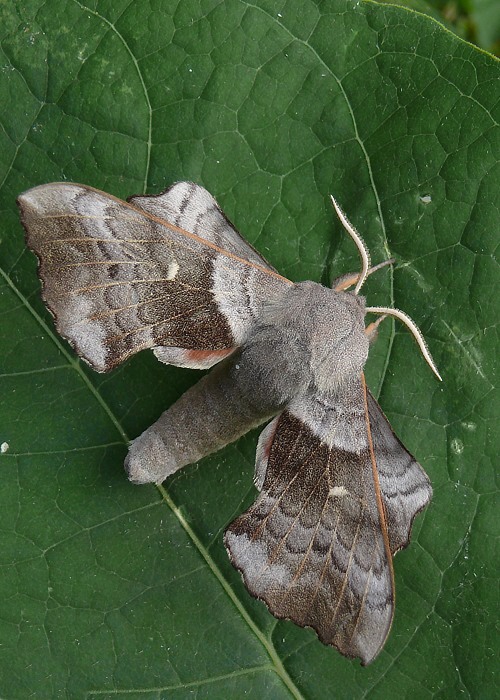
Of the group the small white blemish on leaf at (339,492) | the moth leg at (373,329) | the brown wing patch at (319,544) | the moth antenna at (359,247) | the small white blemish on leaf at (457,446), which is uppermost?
the moth antenna at (359,247)

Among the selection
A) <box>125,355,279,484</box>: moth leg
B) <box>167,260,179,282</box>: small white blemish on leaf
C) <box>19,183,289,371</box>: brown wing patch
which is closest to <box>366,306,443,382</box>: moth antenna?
<box>19,183,289,371</box>: brown wing patch

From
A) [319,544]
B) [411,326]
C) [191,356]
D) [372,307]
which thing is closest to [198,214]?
[191,356]

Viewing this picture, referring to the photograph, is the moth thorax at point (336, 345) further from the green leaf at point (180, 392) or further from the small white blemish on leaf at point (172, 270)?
the small white blemish on leaf at point (172, 270)

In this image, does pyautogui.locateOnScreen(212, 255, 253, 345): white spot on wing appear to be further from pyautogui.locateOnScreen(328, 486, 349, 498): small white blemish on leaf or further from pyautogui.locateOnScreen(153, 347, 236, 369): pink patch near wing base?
pyautogui.locateOnScreen(328, 486, 349, 498): small white blemish on leaf

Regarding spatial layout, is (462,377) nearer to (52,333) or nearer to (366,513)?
(366,513)

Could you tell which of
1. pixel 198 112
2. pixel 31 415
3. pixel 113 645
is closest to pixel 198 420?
pixel 31 415

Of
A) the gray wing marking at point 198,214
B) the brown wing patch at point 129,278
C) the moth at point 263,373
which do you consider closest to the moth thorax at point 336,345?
the moth at point 263,373
